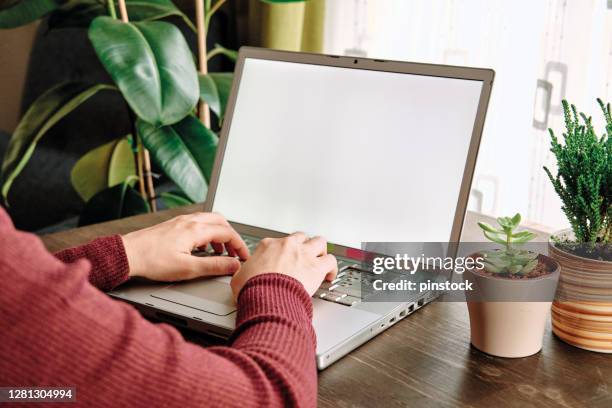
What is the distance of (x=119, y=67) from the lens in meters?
1.47

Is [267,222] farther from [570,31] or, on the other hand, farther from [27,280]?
[570,31]

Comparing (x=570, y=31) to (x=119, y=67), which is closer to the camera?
(x=119, y=67)

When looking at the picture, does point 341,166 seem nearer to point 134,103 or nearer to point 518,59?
point 134,103

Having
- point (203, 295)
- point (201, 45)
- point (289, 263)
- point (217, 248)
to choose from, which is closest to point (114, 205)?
point (201, 45)

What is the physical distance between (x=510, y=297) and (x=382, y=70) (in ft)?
1.41

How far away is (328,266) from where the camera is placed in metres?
0.87

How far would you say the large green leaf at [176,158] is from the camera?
65.7 inches

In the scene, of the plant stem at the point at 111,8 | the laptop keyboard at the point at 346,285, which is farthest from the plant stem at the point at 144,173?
the laptop keyboard at the point at 346,285

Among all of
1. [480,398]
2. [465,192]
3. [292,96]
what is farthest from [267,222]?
[480,398]

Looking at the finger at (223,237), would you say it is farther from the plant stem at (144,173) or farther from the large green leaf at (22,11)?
the large green leaf at (22,11)

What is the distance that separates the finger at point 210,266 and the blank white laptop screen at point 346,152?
0.52 ft

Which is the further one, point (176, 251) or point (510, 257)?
point (176, 251)

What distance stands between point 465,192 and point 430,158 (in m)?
0.07

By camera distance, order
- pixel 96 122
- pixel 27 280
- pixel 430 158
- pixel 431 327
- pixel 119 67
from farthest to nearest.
Answer: pixel 96 122 → pixel 119 67 → pixel 430 158 → pixel 431 327 → pixel 27 280
